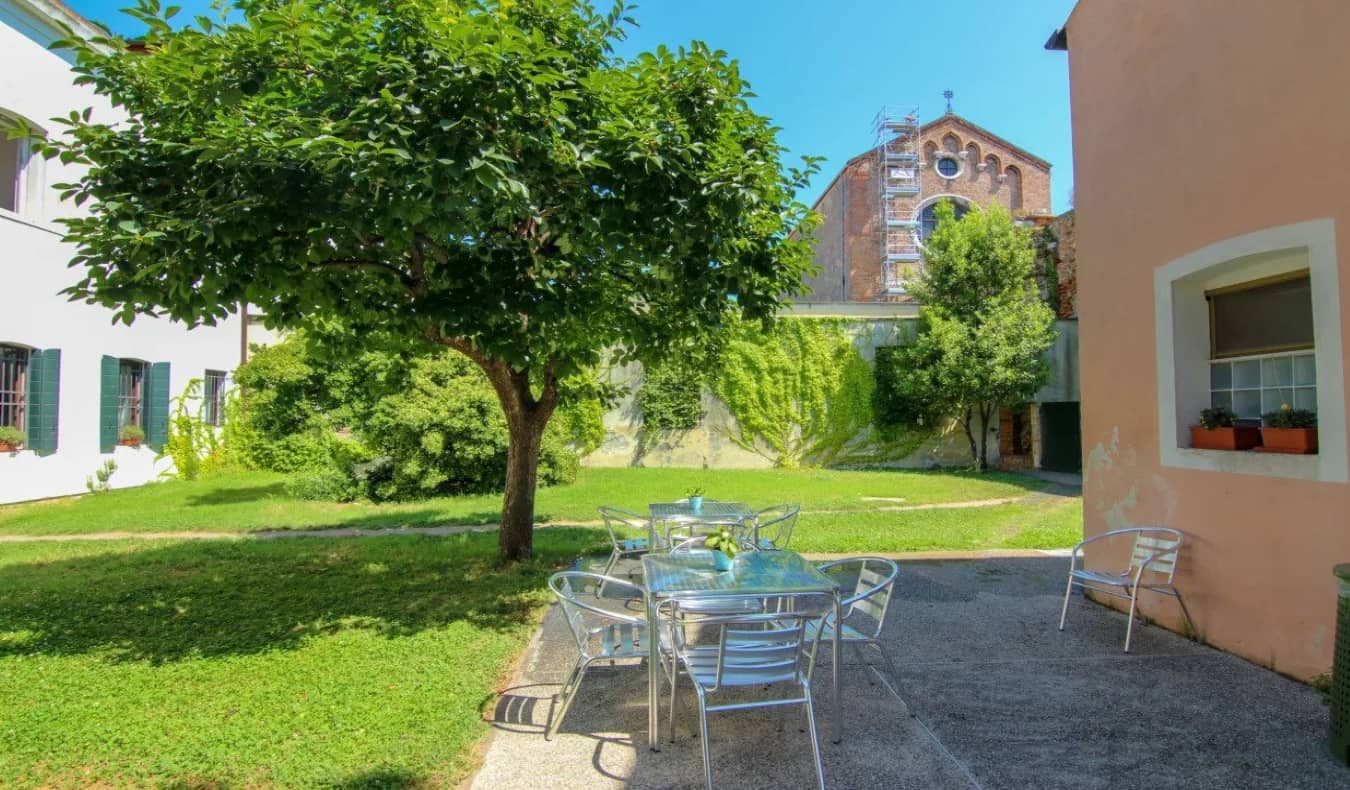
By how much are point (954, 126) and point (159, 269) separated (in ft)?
97.0

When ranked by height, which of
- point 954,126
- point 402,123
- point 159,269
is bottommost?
point 159,269

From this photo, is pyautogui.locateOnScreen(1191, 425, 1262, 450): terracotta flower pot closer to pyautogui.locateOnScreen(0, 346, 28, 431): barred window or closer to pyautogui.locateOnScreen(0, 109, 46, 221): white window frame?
pyautogui.locateOnScreen(0, 346, 28, 431): barred window

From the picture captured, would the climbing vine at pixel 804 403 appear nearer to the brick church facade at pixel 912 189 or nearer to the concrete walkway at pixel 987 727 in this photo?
the brick church facade at pixel 912 189

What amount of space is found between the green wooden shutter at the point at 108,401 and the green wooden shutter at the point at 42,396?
41.1 inches

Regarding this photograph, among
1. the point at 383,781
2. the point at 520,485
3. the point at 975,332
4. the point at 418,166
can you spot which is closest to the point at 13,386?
the point at 520,485

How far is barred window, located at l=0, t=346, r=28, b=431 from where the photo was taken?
1101 centimetres

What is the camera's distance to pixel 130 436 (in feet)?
43.9

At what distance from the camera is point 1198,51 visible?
4.72 metres

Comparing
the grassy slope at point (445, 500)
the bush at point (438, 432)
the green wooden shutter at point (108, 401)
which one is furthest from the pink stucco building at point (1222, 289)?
the green wooden shutter at point (108, 401)

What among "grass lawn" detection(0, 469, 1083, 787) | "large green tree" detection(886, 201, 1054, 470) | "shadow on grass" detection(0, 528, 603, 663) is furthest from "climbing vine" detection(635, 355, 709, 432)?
"shadow on grass" detection(0, 528, 603, 663)

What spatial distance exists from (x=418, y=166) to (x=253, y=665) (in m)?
3.28

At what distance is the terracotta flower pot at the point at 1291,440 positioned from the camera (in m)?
3.98

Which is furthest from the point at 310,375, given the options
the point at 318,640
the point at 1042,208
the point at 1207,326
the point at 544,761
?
the point at 1042,208

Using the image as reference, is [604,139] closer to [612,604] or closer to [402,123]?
[402,123]
